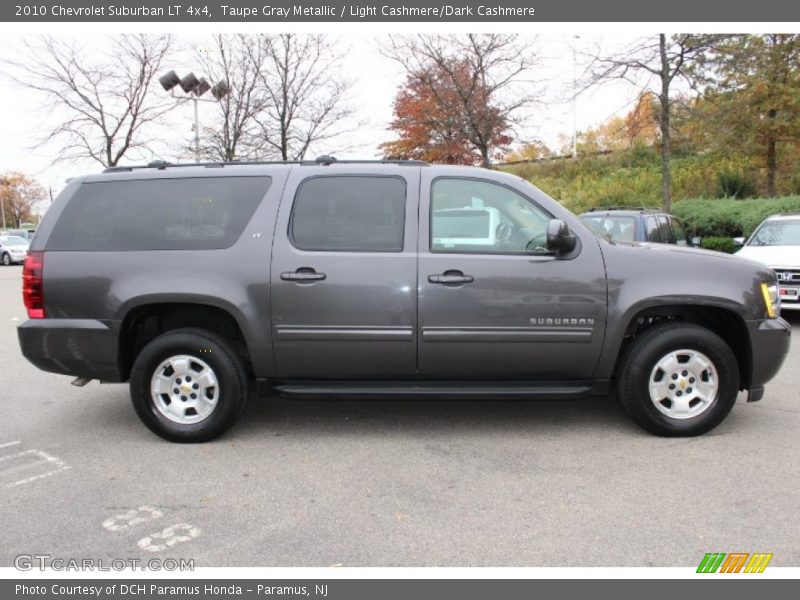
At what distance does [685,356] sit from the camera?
4281 mm

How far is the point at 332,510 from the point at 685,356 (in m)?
2.70

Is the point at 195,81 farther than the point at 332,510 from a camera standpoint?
Yes

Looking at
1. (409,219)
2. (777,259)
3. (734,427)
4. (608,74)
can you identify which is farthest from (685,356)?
(608,74)

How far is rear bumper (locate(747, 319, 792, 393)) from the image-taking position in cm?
422

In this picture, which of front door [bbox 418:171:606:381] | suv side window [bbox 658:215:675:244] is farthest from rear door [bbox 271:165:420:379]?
suv side window [bbox 658:215:675:244]

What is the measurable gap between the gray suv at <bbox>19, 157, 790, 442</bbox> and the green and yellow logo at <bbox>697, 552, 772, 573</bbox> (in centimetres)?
148

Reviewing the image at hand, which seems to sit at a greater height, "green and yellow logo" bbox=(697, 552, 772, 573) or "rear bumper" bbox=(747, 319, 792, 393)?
"rear bumper" bbox=(747, 319, 792, 393)

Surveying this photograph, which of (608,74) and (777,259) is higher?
(608,74)

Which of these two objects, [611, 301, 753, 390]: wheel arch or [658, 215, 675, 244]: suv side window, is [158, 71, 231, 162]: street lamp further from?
[611, 301, 753, 390]: wheel arch

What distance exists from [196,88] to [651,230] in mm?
15404

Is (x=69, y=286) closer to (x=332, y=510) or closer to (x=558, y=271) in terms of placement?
(x=332, y=510)

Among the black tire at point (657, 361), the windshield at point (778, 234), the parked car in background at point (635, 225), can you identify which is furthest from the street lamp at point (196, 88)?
the black tire at point (657, 361)

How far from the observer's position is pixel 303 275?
4168mm

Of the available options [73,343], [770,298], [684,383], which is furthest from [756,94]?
[73,343]
